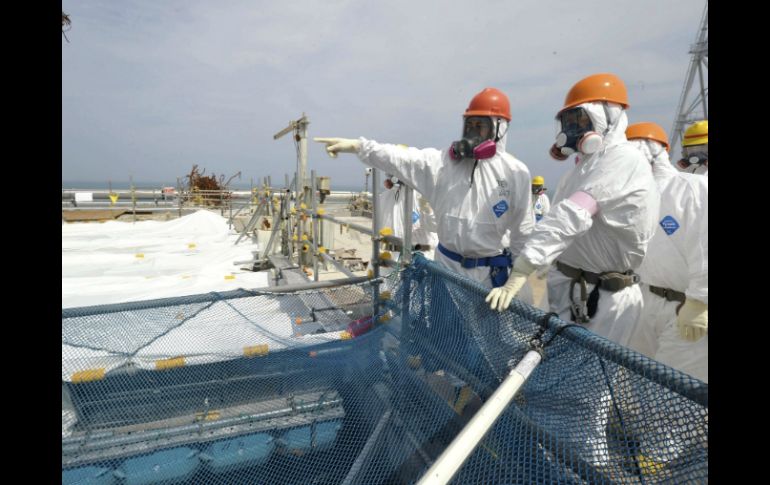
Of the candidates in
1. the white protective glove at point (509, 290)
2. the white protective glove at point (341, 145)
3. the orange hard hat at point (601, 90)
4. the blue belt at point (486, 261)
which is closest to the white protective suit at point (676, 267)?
the orange hard hat at point (601, 90)

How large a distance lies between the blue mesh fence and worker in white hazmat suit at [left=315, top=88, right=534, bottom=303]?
28.9 inches

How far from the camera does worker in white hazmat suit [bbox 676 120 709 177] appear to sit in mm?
3320

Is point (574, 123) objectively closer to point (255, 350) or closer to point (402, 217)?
point (255, 350)

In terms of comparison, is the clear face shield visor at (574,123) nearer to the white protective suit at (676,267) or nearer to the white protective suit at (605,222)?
the white protective suit at (605,222)

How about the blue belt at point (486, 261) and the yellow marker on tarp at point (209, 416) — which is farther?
the blue belt at point (486, 261)

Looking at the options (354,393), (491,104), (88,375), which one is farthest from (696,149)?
(88,375)

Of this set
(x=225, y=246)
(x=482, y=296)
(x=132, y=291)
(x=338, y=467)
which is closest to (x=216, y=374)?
(x=338, y=467)

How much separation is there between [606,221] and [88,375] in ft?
10.4

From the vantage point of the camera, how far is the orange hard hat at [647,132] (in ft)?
11.8

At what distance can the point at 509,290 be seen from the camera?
5.77 feet

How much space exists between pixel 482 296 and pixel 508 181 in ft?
5.01

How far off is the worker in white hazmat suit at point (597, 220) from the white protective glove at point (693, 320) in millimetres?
247

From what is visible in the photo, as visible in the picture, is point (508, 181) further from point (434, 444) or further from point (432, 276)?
point (434, 444)

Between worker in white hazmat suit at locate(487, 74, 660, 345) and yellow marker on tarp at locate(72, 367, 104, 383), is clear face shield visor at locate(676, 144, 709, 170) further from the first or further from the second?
yellow marker on tarp at locate(72, 367, 104, 383)
